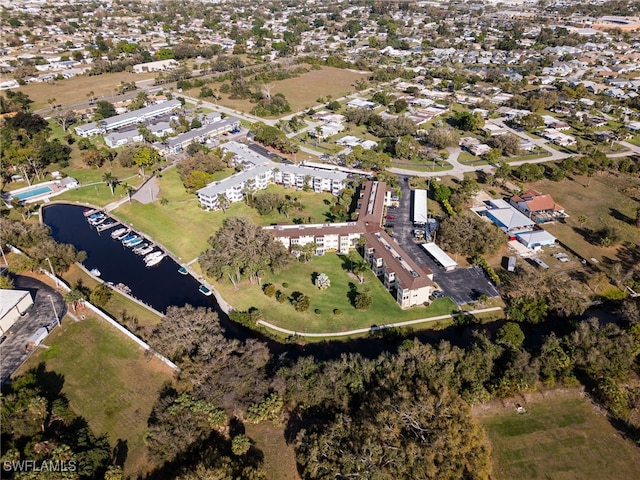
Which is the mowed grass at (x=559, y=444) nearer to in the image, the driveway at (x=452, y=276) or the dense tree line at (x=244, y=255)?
the driveway at (x=452, y=276)

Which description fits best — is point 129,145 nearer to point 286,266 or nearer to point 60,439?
point 286,266

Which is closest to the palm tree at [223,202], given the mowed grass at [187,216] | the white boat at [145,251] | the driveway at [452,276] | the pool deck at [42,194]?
the mowed grass at [187,216]

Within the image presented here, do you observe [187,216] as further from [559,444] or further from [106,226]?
[559,444]

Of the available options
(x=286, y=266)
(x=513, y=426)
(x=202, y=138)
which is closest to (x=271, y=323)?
(x=286, y=266)

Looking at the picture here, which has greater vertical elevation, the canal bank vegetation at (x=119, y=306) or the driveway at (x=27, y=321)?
the driveway at (x=27, y=321)

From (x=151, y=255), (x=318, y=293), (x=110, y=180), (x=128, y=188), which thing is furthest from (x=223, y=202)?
(x=318, y=293)

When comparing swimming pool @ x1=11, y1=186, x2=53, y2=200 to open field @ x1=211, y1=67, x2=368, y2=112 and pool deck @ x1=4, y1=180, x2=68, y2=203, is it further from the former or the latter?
open field @ x1=211, y1=67, x2=368, y2=112
